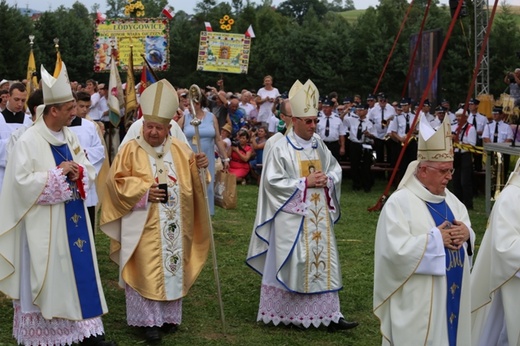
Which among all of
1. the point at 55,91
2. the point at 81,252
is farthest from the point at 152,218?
the point at 55,91

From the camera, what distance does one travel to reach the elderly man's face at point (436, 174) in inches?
242

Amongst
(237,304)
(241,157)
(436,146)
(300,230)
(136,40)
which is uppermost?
(136,40)

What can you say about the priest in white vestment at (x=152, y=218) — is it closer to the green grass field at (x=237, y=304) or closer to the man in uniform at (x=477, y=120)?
the green grass field at (x=237, y=304)

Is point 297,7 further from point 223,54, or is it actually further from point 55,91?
point 55,91

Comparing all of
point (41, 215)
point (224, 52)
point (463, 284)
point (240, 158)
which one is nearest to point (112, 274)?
point (41, 215)

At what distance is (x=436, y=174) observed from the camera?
20.2 feet

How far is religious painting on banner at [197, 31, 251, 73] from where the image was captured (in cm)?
2294

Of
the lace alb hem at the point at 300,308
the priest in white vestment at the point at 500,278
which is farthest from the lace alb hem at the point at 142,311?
the priest in white vestment at the point at 500,278

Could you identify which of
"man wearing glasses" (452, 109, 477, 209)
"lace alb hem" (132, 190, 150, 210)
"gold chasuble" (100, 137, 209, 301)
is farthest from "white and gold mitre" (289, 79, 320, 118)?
"man wearing glasses" (452, 109, 477, 209)

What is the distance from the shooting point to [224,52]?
75.7 feet

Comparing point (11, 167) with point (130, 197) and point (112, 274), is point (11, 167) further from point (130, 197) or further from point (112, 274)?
point (112, 274)

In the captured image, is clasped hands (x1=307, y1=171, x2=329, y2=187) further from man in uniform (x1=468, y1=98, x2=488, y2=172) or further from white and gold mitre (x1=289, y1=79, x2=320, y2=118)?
man in uniform (x1=468, y1=98, x2=488, y2=172)

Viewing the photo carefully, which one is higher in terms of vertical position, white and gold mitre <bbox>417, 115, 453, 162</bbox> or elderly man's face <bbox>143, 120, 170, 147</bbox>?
white and gold mitre <bbox>417, 115, 453, 162</bbox>

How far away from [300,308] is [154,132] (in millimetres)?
2136
